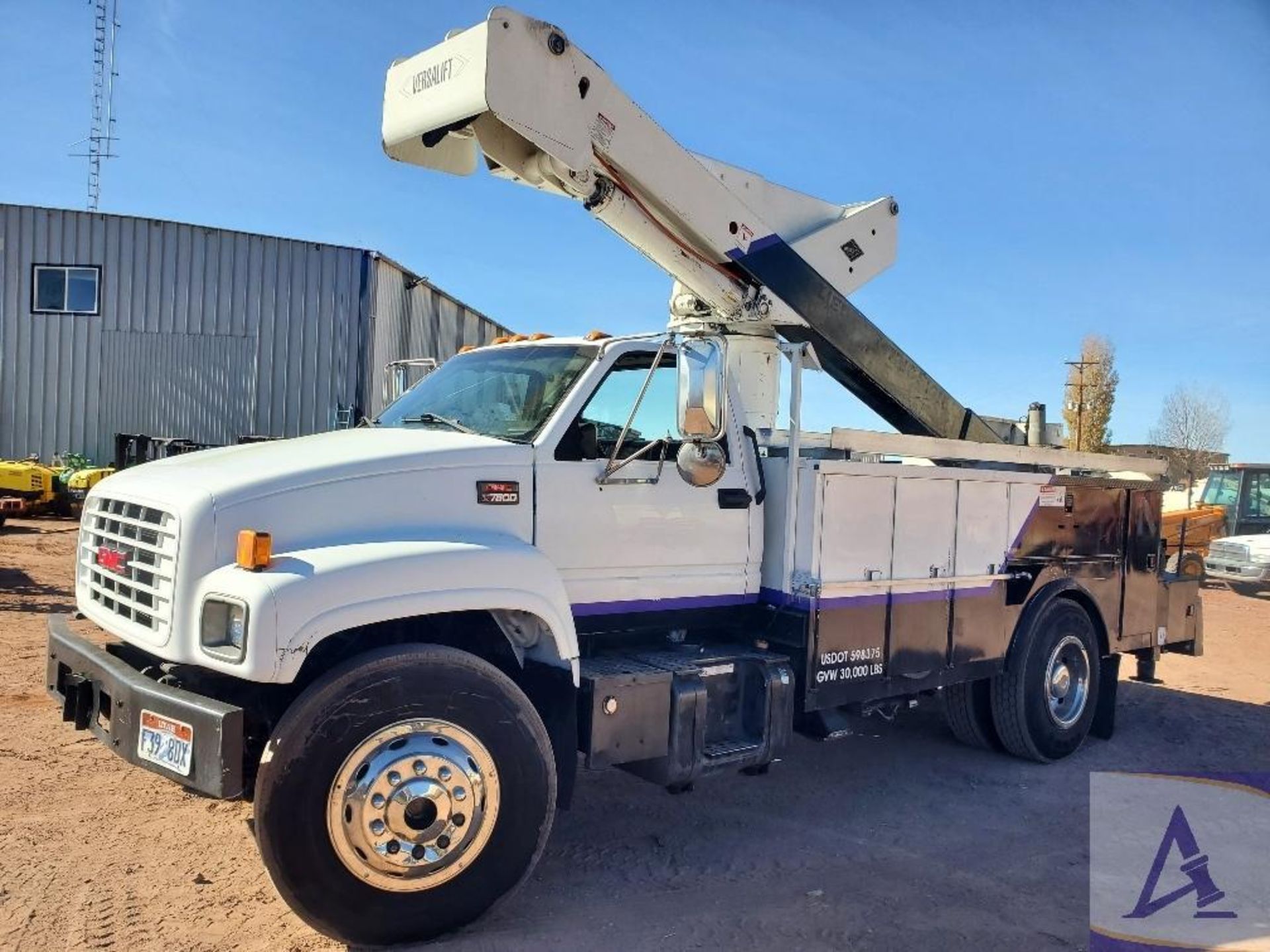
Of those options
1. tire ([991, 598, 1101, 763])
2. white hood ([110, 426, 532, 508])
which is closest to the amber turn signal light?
white hood ([110, 426, 532, 508])

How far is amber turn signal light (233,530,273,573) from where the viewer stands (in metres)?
3.52

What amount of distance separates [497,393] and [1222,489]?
21.3m

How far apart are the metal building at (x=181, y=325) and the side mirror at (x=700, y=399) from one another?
50.8 feet

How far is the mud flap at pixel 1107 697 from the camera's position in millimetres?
7285

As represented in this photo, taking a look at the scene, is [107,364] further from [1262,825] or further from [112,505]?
[1262,825]

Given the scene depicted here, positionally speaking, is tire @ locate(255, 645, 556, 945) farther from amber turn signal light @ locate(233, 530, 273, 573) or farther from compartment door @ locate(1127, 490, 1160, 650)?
compartment door @ locate(1127, 490, 1160, 650)

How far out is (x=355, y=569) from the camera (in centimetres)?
357

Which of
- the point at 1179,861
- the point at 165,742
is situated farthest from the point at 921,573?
the point at 165,742

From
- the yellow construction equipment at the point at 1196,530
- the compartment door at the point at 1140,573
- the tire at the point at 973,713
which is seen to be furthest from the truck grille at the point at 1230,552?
the tire at the point at 973,713

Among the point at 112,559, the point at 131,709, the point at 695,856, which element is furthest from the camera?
the point at 695,856

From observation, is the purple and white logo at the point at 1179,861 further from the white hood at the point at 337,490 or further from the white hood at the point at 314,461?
the white hood at the point at 314,461

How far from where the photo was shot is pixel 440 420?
15.7 feet

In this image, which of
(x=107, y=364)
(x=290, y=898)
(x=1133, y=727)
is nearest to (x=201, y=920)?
(x=290, y=898)

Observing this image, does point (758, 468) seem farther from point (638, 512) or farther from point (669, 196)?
point (669, 196)
